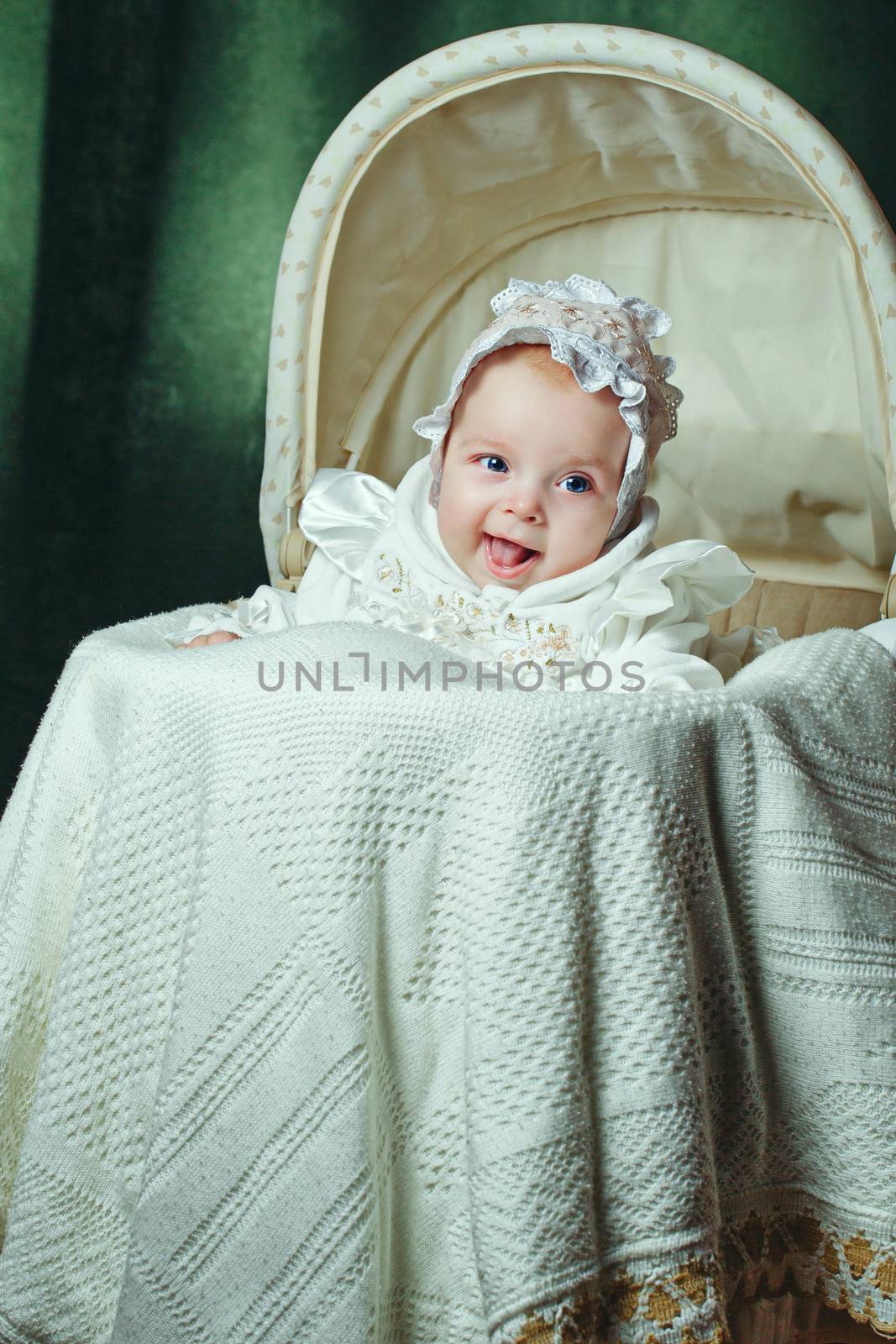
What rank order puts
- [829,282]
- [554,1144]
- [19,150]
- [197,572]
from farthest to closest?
[197,572], [19,150], [829,282], [554,1144]

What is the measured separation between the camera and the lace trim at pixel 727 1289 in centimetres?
79

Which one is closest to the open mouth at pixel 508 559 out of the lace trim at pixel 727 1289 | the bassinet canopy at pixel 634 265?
the bassinet canopy at pixel 634 265

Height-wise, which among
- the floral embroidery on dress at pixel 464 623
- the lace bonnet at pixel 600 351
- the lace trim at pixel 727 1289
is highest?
the lace bonnet at pixel 600 351

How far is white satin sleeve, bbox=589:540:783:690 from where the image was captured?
45.9 inches

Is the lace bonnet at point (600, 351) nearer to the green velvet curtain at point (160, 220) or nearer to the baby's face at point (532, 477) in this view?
the baby's face at point (532, 477)

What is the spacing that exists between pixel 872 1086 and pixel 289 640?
53 cm

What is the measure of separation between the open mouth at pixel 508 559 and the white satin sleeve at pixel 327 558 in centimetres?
20

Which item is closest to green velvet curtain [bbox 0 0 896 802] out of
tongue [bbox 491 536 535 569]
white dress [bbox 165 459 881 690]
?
white dress [bbox 165 459 881 690]

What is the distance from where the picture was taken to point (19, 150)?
188cm

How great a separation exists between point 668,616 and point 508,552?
0.56 ft

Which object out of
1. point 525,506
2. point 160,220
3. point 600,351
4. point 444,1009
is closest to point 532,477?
point 525,506

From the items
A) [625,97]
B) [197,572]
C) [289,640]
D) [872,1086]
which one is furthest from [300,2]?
[872,1086]

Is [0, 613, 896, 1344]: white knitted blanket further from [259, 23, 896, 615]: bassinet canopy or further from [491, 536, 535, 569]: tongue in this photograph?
[259, 23, 896, 615]: bassinet canopy

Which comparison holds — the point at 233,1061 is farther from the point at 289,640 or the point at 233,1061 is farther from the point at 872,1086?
the point at 872,1086
